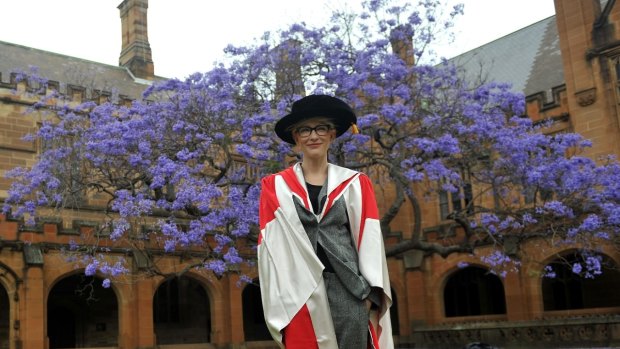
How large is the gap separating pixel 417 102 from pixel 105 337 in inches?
426

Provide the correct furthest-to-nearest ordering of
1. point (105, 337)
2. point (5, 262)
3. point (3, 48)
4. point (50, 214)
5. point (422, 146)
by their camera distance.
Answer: point (3, 48) → point (105, 337) → point (50, 214) → point (5, 262) → point (422, 146)

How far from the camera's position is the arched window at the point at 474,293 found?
2236 centimetres

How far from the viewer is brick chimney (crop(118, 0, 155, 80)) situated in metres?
28.1

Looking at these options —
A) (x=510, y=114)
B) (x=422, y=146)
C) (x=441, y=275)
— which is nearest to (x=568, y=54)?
(x=510, y=114)

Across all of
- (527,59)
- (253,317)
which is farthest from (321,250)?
(527,59)

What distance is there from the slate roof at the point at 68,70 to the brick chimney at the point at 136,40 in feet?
2.67

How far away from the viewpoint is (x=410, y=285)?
22172 millimetres

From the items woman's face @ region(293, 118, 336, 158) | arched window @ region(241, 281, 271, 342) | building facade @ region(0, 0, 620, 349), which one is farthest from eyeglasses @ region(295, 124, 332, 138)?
arched window @ region(241, 281, 271, 342)

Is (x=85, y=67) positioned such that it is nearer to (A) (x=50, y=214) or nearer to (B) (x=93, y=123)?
(A) (x=50, y=214)

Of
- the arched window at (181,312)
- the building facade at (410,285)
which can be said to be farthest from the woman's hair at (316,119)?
the arched window at (181,312)

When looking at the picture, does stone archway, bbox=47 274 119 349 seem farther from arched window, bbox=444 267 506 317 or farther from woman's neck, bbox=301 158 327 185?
woman's neck, bbox=301 158 327 185

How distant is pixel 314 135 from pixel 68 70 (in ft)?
73.9

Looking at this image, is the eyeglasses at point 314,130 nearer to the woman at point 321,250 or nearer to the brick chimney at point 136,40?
the woman at point 321,250

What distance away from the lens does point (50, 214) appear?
19172 mm
